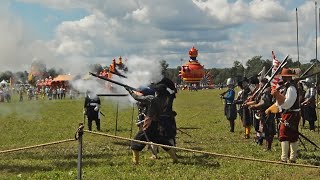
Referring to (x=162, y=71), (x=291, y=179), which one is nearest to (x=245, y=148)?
(x=162, y=71)

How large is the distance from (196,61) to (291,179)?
55081 millimetres

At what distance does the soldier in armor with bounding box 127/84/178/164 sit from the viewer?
11.1m

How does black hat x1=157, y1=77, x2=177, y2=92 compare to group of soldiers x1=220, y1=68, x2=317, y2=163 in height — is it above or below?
above

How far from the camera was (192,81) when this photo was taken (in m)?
66.9

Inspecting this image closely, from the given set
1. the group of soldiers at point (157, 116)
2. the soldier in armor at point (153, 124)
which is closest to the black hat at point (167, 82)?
the group of soldiers at point (157, 116)

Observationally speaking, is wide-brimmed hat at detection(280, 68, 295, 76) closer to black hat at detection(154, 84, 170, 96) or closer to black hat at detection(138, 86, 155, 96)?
black hat at detection(154, 84, 170, 96)

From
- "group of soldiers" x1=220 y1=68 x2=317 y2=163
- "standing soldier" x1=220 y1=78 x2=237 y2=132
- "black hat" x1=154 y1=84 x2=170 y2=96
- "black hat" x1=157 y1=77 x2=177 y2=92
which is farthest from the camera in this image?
"standing soldier" x1=220 y1=78 x2=237 y2=132

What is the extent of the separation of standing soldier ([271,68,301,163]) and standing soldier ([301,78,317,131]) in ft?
26.6

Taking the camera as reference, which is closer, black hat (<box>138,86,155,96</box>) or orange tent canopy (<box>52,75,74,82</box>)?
black hat (<box>138,86,155,96</box>)

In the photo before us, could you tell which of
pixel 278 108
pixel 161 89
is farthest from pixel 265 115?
pixel 161 89

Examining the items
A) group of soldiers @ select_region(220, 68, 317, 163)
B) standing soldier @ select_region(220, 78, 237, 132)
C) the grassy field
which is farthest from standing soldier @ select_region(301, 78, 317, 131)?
standing soldier @ select_region(220, 78, 237, 132)

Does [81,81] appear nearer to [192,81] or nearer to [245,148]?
[245,148]

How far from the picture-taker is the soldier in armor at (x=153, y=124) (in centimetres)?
1112

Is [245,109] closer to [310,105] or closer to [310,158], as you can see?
[310,105]
